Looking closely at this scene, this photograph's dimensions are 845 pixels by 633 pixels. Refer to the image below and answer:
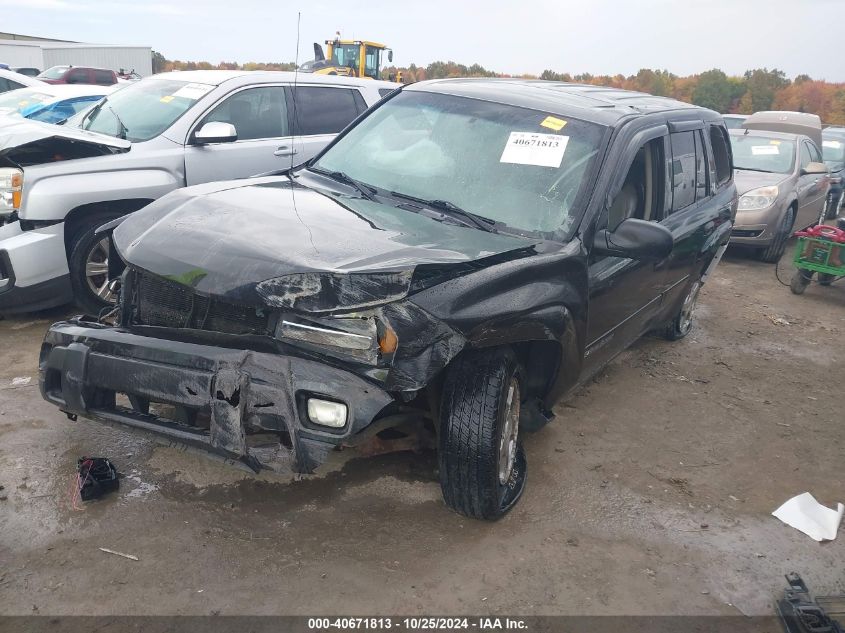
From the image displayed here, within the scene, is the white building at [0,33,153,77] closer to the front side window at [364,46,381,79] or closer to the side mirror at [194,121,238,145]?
the front side window at [364,46,381,79]

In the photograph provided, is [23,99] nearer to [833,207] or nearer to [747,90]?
[833,207]

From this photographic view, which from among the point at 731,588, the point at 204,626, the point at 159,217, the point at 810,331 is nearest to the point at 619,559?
the point at 731,588

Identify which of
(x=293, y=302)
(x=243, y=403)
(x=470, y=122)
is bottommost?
(x=243, y=403)

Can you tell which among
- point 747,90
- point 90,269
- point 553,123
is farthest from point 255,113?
point 747,90

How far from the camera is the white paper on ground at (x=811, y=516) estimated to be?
3.46 meters

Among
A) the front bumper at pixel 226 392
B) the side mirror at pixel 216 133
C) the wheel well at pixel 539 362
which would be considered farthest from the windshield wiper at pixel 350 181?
the side mirror at pixel 216 133

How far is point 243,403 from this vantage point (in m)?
2.61

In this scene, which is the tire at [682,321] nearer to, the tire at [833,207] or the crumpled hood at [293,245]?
the crumpled hood at [293,245]

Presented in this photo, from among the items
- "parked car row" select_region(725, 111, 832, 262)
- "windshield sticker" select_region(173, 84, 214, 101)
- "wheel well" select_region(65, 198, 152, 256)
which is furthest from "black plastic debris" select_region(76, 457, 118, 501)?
"parked car row" select_region(725, 111, 832, 262)

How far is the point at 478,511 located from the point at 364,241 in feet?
4.09

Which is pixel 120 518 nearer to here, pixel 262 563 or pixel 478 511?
pixel 262 563

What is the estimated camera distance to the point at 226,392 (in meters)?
2.62

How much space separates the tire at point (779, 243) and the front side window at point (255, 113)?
6.33 m

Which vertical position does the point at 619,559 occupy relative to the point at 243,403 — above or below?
below
